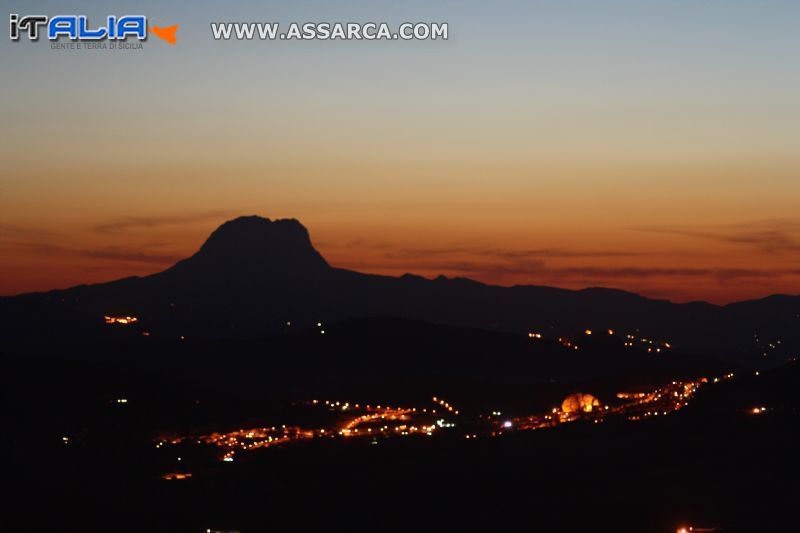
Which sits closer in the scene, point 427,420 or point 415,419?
point 427,420

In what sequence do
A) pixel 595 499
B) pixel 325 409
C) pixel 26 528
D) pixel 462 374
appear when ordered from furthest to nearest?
pixel 462 374 < pixel 325 409 < pixel 595 499 < pixel 26 528

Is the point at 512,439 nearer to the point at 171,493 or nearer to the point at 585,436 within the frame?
the point at 585,436

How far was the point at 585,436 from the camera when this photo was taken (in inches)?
4129

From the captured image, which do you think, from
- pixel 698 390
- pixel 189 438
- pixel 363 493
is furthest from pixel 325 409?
pixel 363 493

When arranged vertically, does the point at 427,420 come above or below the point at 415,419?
below

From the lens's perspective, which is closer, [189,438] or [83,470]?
[83,470]

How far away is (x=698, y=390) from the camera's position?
140 meters

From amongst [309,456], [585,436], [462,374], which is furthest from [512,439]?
[462,374]

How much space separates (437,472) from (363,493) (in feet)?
32.9

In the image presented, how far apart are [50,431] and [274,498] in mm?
40243

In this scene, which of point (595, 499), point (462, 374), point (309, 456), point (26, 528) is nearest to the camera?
point (26, 528)

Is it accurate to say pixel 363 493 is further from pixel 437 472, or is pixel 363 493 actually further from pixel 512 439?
pixel 512 439

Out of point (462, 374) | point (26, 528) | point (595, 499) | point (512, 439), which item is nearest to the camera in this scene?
point (26, 528)

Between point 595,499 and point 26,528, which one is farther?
point 595,499
